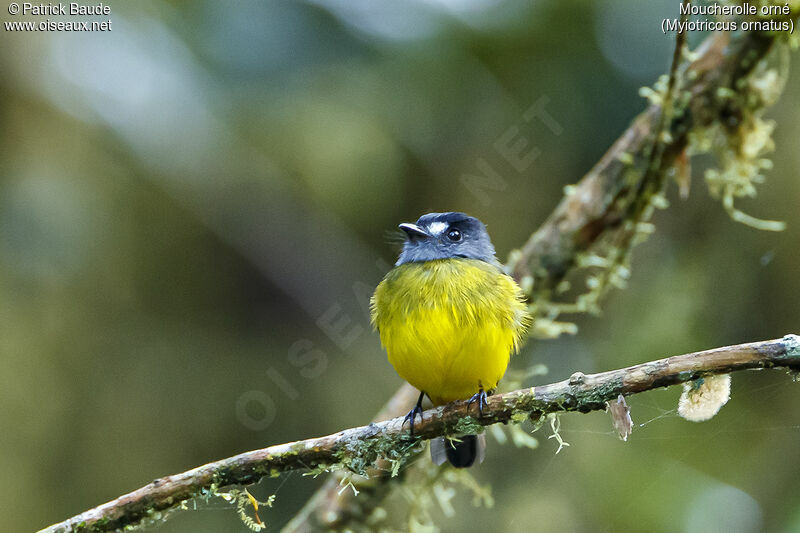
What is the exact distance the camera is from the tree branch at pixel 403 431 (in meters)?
1.93

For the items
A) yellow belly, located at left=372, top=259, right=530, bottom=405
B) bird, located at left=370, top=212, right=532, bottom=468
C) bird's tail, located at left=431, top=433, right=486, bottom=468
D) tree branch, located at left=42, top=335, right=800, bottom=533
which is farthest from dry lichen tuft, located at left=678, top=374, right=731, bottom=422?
bird's tail, located at left=431, top=433, right=486, bottom=468

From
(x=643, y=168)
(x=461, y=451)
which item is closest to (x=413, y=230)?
(x=461, y=451)

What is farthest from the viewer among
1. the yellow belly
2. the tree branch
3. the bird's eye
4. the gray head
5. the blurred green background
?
the blurred green background

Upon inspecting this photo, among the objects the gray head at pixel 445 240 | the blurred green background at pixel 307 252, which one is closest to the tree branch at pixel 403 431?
the gray head at pixel 445 240

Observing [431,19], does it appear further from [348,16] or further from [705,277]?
[705,277]

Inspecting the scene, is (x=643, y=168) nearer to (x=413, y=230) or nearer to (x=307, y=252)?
(x=413, y=230)

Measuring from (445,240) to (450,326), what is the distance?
2.10 ft

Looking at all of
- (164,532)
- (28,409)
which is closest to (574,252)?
(164,532)

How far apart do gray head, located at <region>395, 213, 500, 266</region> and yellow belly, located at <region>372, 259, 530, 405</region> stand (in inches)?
7.5

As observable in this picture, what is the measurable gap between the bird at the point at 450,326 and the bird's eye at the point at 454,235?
0.38 feet

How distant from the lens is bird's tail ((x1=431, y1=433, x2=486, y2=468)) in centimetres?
316

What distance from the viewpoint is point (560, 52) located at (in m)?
4.62

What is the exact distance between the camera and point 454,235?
339 cm

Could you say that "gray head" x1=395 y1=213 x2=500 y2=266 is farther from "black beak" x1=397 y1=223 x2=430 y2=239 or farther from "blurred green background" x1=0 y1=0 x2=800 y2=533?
"blurred green background" x1=0 y1=0 x2=800 y2=533
